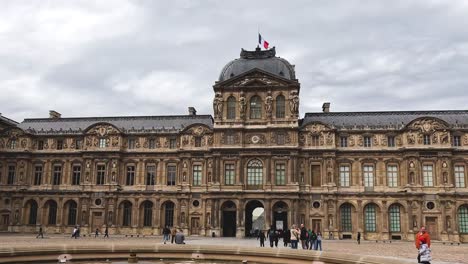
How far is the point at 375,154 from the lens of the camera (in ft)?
175

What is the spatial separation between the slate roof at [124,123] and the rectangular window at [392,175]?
74.1 feet

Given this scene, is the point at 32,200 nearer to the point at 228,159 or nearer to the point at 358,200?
the point at 228,159

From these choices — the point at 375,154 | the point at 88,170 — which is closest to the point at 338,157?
the point at 375,154

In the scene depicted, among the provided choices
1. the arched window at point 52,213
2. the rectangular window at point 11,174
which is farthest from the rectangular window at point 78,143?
the rectangular window at point 11,174

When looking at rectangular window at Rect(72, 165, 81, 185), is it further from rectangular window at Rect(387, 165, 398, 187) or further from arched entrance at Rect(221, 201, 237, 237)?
rectangular window at Rect(387, 165, 398, 187)

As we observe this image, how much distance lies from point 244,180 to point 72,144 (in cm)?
2408

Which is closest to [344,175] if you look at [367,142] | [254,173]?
[367,142]

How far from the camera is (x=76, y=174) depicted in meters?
58.9

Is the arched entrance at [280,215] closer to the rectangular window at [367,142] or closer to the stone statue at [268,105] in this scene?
the stone statue at [268,105]

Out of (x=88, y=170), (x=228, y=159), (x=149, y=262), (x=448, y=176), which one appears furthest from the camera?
(x=88, y=170)

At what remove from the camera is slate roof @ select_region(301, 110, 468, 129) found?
54.2 meters

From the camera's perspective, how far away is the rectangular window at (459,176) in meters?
51.3

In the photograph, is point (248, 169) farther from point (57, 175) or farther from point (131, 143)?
point (57, 175)

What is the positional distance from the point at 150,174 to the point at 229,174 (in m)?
10.8
